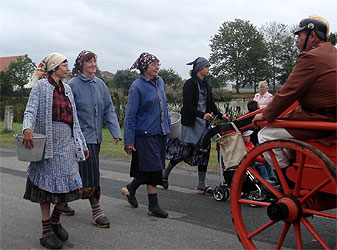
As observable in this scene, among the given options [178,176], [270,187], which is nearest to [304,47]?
[270,187]

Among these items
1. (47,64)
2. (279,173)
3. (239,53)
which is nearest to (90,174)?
(47,64)

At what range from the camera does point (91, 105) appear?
5121mm

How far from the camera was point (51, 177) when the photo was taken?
4.30m

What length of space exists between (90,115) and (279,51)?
209 feet

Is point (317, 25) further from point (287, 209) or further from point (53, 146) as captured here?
point (53, 146)

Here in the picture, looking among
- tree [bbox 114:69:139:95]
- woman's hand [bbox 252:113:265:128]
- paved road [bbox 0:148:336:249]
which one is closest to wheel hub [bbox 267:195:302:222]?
woman's hand [bbox 252:113:265:128]

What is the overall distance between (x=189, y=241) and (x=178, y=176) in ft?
12.5

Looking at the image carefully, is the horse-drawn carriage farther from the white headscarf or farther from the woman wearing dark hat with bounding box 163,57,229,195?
the woman wearing dark hat with bounding box 163,57,229,195

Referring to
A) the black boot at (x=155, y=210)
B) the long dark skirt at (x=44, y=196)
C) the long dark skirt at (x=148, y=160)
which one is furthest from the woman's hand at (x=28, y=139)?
the black boot at (x=155, y=210)

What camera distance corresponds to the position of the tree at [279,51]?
6280 cm

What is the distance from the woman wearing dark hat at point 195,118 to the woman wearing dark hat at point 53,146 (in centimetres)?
229

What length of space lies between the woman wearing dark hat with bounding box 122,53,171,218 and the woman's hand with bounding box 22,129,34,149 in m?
1.53

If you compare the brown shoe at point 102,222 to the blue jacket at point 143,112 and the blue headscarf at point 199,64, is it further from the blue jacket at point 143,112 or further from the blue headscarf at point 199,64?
the blue headscarf at point 199,64

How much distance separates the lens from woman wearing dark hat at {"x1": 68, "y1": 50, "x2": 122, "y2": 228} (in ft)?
16.5
